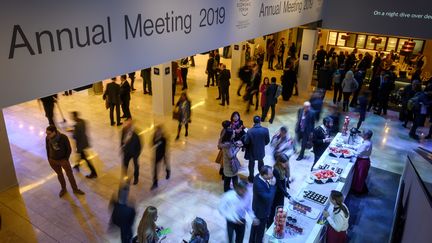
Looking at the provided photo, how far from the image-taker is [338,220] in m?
5.42

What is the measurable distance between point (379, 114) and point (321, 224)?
8.60 m

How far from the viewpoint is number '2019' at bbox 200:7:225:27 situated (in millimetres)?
7606

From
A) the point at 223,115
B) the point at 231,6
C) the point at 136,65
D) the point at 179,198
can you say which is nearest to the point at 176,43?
the point at 136,65

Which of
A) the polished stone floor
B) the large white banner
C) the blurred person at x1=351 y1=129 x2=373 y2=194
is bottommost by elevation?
the polished stone floor

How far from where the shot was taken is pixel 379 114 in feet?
42.5

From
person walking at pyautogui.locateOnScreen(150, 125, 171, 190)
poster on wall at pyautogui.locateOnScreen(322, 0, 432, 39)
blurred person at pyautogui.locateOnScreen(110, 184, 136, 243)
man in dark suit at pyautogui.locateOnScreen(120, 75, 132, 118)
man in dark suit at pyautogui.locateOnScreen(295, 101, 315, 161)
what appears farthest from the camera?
poster on wall at pyautogui.locateOnScreen(322, 0, 432, 39)

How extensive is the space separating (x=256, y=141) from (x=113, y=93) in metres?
4.93

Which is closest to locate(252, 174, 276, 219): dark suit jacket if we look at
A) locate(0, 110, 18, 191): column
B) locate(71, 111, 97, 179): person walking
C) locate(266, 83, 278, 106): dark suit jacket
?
locate(71, 111, 97, 179): person walking

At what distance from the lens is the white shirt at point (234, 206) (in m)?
5.35

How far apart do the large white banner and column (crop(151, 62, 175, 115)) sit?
11.0ft

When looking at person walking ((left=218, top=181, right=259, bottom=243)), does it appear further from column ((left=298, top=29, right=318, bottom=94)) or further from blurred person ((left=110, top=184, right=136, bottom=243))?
column ((left=298, top=29, right=318, bottom=94))

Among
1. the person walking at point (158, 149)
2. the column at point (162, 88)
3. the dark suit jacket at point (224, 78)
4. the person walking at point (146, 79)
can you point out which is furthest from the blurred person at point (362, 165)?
the person walking at point (146, 79)

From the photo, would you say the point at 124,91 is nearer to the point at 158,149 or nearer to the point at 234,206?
the point at 158,149

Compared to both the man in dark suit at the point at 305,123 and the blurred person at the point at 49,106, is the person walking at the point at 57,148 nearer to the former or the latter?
the blurred person at the point at 49,106
